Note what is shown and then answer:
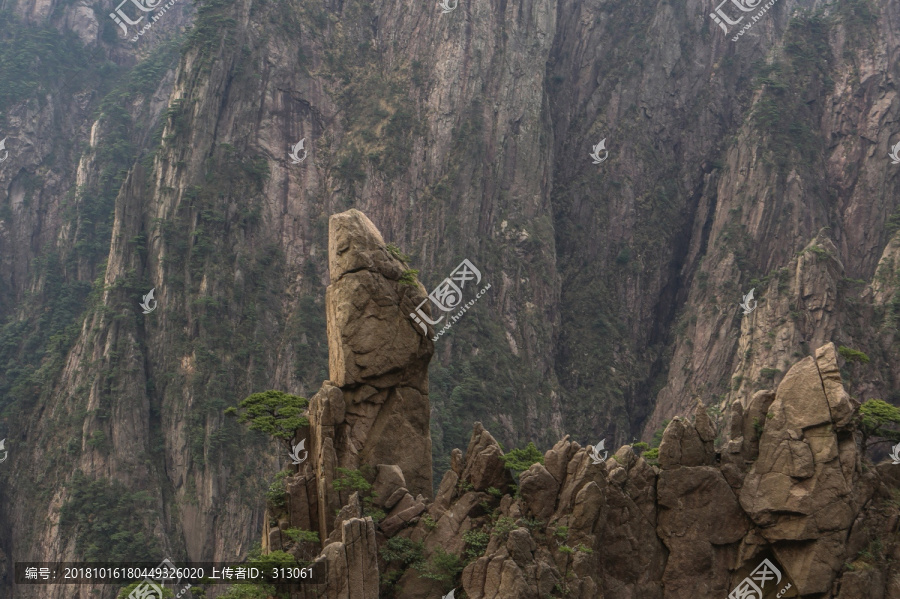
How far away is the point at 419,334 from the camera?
3125 cm

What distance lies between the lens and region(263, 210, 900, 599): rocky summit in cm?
2725

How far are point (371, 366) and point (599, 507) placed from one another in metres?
8.21

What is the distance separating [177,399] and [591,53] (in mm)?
53449

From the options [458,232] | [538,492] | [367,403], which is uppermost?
[458,232]

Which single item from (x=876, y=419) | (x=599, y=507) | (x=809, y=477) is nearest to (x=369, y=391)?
(x=599, y=507)
